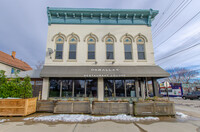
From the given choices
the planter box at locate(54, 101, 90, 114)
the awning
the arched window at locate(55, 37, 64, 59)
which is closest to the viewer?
the planter box at locate(54, 101, 90, 114)

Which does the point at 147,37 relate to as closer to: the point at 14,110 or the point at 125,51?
the point at 125,51

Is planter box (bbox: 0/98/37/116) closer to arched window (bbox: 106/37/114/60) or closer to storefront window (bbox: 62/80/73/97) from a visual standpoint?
storefront window (bbox: 62/80/73/97)

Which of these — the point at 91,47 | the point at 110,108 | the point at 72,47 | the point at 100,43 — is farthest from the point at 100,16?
the point at 110,108

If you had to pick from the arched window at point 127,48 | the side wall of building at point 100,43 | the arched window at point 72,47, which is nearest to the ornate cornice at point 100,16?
the side wall of building at point 100,43

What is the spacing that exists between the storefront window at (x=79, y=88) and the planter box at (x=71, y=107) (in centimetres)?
338

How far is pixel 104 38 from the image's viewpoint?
1155 cm

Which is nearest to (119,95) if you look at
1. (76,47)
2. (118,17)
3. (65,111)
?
(65,111)

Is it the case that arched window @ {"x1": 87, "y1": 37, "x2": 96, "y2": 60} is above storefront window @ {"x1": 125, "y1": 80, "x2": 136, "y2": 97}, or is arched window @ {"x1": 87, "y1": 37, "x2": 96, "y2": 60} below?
above

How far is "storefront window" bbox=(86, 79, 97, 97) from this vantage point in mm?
10666

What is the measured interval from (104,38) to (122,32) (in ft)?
6.90

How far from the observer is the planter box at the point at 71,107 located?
718 centimetres

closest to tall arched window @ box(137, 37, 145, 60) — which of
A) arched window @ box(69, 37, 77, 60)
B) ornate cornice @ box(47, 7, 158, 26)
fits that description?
ornate cornice @ box(47, 7, 158, 26)

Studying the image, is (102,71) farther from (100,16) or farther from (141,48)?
(100,16)

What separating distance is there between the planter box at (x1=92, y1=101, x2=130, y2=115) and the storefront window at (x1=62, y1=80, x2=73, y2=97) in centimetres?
443
